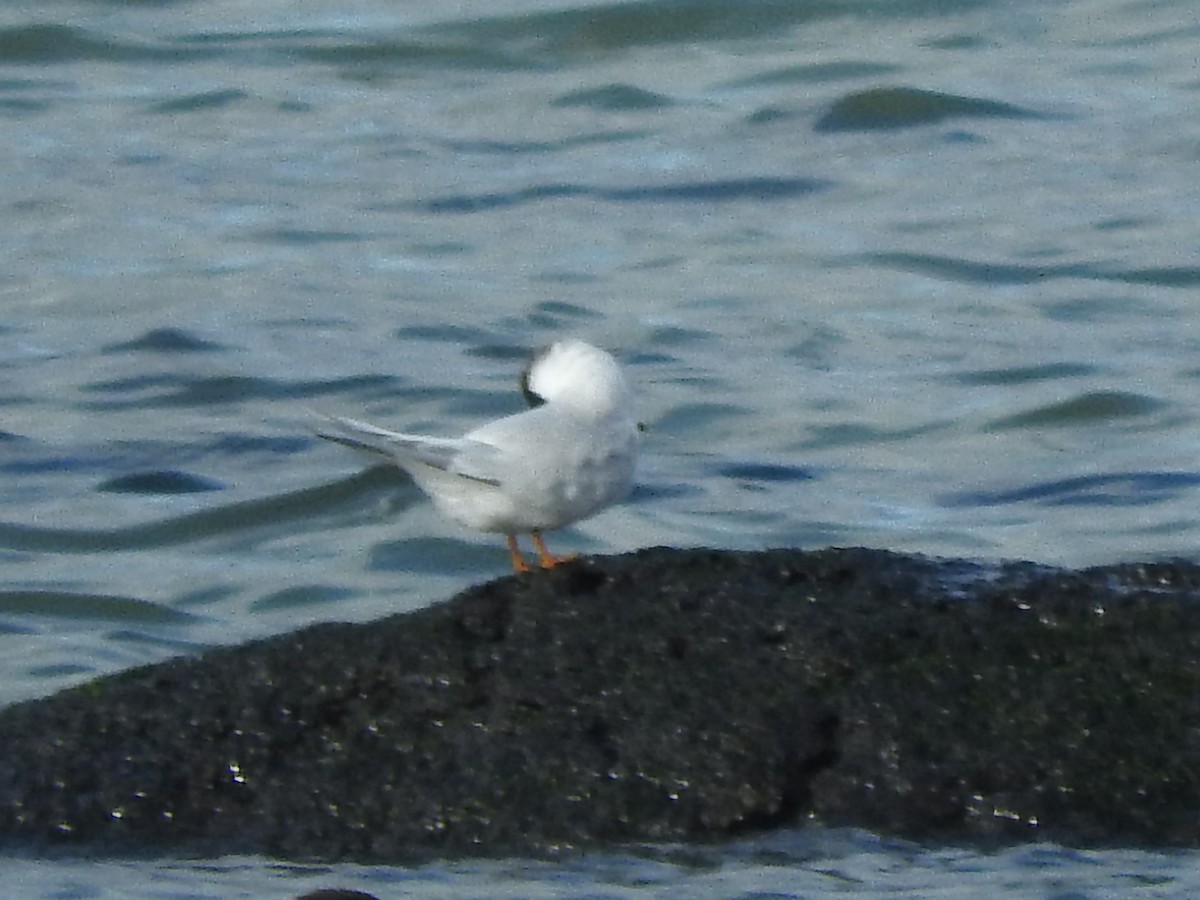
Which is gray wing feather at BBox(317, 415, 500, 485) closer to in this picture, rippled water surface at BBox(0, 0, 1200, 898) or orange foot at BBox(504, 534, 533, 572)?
orange foot at BBox(504, 534, 533, 572)

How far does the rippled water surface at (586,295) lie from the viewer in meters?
8.02

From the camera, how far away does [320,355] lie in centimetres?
1040

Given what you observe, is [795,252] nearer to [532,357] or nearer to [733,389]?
[733,389]

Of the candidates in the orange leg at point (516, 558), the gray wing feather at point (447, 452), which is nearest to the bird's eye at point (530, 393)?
the orange leg at point (516, 558)

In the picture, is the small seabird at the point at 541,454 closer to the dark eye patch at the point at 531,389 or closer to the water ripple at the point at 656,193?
the dark eye patch at the point at 531,389

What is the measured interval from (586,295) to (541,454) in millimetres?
6219

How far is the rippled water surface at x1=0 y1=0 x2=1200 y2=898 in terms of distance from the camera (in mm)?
8016

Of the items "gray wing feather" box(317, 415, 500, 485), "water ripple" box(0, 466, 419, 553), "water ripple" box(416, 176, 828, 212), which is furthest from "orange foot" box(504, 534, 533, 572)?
"water ripple" box(416, 176, 828, 212)

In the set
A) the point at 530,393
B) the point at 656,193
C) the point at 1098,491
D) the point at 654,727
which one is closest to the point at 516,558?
the point at 530,393

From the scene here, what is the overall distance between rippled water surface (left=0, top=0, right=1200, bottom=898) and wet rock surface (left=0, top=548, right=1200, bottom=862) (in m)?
0.09

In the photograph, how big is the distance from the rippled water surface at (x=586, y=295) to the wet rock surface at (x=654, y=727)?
91 millimetres

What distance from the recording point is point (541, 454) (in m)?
4.88

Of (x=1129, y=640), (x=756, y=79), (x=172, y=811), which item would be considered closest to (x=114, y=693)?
(x=172, y=811)

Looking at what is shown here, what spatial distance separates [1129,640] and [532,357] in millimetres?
1436
